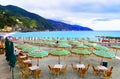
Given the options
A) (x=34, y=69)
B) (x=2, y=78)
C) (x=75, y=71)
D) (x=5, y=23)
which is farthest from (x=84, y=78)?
(x=5, y=23)

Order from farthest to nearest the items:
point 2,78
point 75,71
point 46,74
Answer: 1. point 75,71
2. point 46,74
3. point 2,78

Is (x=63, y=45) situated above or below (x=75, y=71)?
above

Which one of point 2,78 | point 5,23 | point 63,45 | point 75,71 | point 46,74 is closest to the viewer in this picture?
point 2,78

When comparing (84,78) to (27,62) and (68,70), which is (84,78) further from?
(27,62)

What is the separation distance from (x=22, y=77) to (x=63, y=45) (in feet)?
21.4

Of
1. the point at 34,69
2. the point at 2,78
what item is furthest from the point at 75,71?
the point at 2,78

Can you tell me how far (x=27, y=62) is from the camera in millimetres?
12117

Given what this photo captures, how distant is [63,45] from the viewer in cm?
1591

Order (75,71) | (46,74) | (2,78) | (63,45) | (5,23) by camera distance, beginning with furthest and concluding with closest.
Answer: (5,23), (63,45), (75,71), (46,74), (2,78)

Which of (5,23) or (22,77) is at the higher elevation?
(5,23)

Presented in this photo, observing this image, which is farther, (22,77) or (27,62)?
(27,62)

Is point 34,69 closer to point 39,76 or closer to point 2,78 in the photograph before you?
point 39,76

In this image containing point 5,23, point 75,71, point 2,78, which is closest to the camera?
point 2,78

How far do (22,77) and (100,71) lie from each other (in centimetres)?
539
